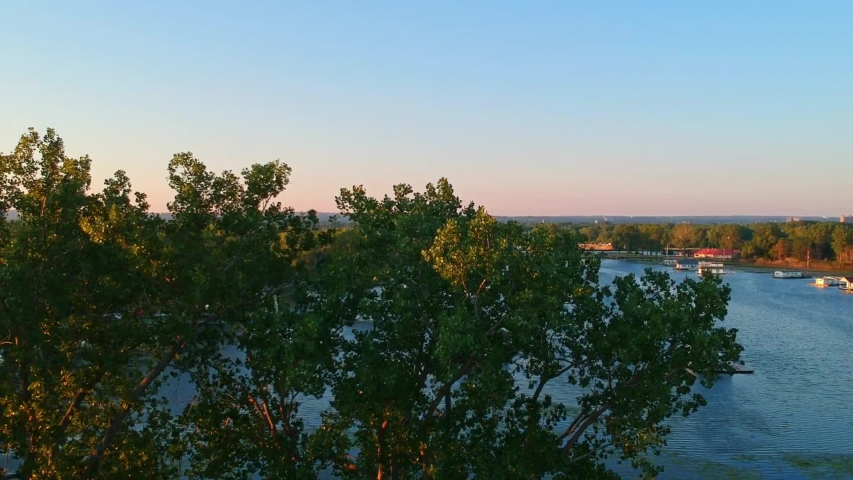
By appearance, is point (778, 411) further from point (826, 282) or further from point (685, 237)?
point (685, 237)

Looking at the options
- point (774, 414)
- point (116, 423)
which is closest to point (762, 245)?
point (774, 414)

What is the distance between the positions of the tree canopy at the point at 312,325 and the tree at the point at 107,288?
4 cm

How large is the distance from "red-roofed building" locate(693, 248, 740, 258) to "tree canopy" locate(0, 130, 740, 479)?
103 metres

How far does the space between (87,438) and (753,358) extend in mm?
32089

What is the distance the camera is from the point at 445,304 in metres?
11.6

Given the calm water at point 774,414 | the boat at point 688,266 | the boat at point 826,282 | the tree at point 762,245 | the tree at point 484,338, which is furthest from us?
the tree at point 762,245

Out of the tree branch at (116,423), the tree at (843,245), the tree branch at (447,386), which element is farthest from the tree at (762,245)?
the tree branch at (116,423)

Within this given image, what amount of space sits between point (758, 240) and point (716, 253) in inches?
305

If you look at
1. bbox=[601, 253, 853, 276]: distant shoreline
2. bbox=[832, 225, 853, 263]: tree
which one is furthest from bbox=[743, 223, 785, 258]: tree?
bbox=[832, 225, 853, 263]: tree

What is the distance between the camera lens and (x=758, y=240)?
10219 cm

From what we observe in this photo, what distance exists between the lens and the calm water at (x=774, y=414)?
2156cm

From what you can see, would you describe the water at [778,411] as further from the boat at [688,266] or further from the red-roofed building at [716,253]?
the red-roofed building at [716,253]

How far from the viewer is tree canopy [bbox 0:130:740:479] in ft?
34.7

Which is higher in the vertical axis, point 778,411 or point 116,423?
point 116,423
